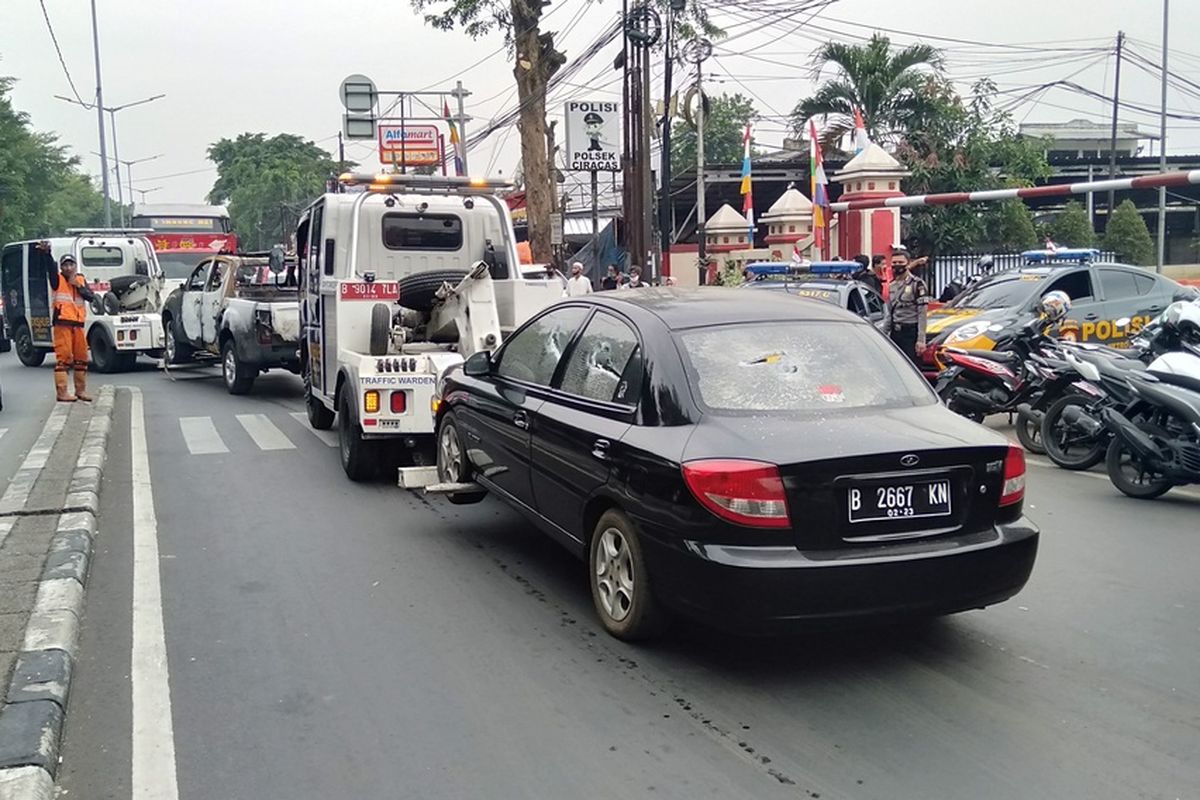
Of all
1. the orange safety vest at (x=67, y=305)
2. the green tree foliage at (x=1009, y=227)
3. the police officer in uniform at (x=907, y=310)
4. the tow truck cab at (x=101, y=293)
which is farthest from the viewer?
the green tree foliage at (x=1009, y=227)

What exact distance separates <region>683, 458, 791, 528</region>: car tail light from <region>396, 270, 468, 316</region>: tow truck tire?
5.67m

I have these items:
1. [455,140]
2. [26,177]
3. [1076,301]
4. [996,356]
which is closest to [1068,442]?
[996,356]

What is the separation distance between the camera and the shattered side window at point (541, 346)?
6.00 m

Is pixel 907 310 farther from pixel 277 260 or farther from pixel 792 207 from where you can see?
pixel 792 207

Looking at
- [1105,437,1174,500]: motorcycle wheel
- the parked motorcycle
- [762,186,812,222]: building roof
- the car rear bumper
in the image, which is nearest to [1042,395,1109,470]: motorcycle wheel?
the parked motorcycle

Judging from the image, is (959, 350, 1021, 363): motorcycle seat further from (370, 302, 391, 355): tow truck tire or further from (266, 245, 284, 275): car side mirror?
(266, 245, 284, 275): car side mirror

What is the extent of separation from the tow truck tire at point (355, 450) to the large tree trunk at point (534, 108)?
47.9ft

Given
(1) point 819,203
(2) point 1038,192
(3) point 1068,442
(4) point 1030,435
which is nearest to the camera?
(3) point 1068,442

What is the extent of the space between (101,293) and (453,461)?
15.0 m

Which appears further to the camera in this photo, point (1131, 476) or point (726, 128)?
point (726, 128)

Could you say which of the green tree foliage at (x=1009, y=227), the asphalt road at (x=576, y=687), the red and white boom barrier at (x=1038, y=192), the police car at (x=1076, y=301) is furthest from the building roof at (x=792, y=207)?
the asphalt road at (x=576, y=687)

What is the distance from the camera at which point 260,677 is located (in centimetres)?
475

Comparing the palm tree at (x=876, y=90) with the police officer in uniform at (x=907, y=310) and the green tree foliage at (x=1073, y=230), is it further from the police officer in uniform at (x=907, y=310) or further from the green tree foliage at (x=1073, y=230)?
the police officer in uniform at (x=907, y=310)

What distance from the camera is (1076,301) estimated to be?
43.8 ft
